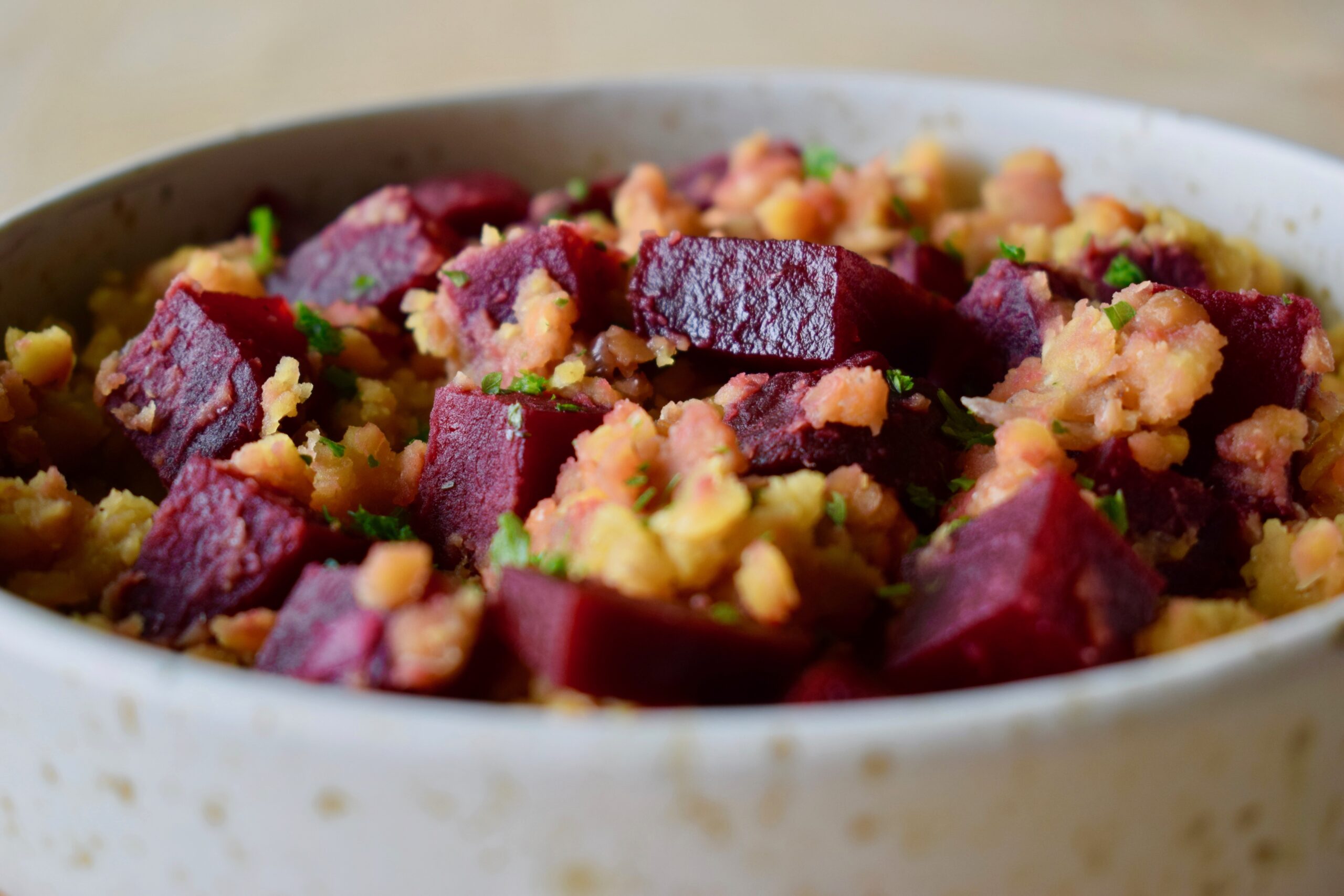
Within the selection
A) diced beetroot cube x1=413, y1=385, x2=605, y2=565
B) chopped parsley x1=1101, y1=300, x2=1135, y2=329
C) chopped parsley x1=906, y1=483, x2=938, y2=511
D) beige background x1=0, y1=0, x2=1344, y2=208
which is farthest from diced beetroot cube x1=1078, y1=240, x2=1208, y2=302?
beige background x1=0, y1=0, x2=1344, y2=208

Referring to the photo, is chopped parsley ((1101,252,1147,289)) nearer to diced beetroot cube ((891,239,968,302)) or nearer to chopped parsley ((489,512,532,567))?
diced beetroot cube ((891,239,968,302))

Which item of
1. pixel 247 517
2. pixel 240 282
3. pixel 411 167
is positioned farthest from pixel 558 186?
pixel 247 517

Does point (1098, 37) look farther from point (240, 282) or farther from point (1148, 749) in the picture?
point (1148, 749)

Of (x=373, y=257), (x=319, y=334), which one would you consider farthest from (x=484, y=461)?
(x=373, y=257)

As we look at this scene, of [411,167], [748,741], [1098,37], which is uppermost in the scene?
[748,741]

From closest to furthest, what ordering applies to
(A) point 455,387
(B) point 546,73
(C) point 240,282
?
(A) point 455,387, (C) point 240,282, (B) point 546,73

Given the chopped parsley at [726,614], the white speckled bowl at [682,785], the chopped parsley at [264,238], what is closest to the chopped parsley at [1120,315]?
the white speckled bowl at [682,785]

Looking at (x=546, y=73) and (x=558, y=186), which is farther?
(x=546, y=73)

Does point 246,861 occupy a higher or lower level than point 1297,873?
higher
